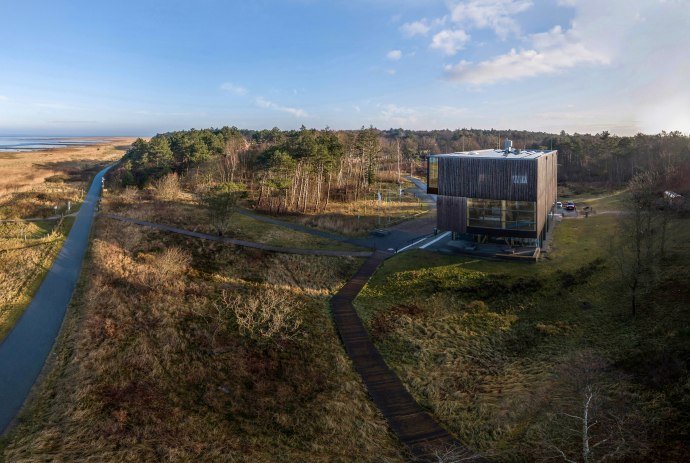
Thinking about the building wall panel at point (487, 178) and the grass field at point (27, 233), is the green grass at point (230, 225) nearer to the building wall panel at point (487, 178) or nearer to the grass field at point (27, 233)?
the grass field at point (27, 233)

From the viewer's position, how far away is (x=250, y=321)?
2145cm

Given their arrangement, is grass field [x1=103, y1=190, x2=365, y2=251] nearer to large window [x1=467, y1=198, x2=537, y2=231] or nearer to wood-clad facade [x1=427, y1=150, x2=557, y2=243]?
wood-clad facade [x1=427, y1=150, x2=557, y2=243]

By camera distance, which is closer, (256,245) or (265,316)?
(265,316)

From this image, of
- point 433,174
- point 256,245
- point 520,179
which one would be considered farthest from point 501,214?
point 256,245

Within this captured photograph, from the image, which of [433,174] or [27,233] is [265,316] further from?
[27,233]

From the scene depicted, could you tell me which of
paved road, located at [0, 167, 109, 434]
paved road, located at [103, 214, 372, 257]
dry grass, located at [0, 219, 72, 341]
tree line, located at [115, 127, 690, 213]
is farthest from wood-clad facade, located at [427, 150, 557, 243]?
dry grass, located at [0, 219, 72, 341]

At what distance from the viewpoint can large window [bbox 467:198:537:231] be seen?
3009 cm

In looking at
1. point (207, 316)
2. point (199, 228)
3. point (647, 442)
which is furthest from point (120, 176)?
point (647, 442)

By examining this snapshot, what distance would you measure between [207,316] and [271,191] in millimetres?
29217

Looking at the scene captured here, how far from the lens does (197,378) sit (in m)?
17.5

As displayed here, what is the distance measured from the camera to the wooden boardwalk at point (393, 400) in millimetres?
13673

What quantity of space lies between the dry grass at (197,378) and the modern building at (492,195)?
39.5 ft

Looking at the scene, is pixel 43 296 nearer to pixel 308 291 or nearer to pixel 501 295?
pixel 308 291

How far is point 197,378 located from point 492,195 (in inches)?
956
